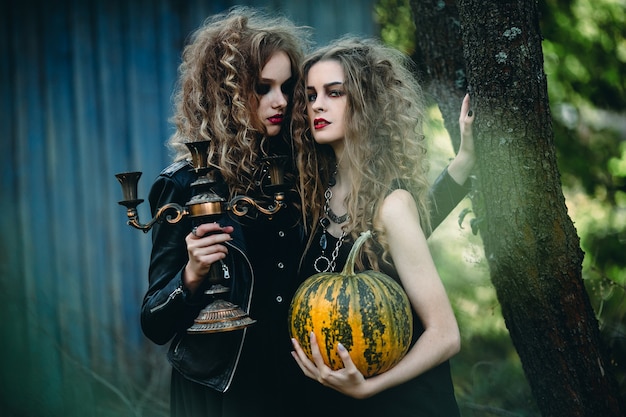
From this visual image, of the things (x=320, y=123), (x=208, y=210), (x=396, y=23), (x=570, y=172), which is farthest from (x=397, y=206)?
(x=570, y=172)

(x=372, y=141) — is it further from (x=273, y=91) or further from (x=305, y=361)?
(x=305, y=361)

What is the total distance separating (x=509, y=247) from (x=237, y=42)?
1.47 metres

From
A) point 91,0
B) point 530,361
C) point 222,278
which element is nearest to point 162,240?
point 222,278

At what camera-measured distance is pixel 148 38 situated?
434 centimetres

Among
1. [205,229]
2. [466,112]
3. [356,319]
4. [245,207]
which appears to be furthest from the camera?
[466,112]

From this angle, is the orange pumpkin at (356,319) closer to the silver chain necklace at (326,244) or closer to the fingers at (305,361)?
the fingers at (305,361)

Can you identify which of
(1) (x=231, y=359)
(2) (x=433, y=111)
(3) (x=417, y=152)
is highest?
(2) (x=433, y=111)

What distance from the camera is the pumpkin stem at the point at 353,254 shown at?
2229 mm

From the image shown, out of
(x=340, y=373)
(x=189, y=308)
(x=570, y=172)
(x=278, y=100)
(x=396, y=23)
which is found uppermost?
(x=396, y=23)

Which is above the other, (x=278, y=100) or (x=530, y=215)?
(x=278, y=100)

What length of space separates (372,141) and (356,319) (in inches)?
32.5

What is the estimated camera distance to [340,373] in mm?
2141

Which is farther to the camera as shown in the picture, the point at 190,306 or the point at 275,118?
the point at 275,118

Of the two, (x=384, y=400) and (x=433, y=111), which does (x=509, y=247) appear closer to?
(x=384, y=400)
